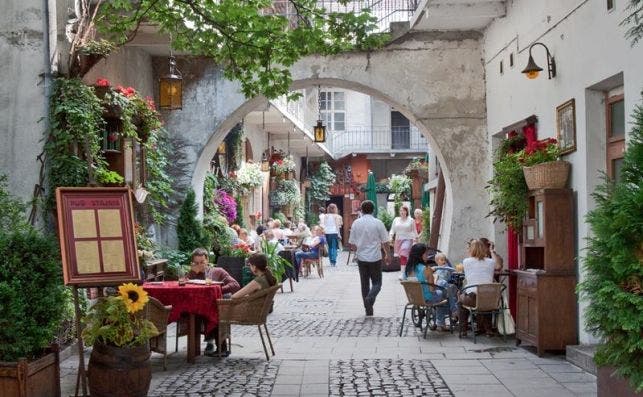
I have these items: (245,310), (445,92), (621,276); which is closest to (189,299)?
(245,310)

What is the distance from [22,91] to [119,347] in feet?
12.7

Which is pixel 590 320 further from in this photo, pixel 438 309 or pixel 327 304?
pixel 327 304

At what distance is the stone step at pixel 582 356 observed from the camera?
810 centimetres

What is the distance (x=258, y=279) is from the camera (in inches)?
381

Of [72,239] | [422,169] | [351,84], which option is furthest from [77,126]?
[422,169]

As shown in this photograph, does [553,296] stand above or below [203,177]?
below

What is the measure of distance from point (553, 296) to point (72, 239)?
15.6 feet

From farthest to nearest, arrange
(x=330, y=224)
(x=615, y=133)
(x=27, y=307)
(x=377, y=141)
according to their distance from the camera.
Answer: (x=377, y=141)
(x=330, y=224)
(x=615, y=133)
(x=27, y=307)

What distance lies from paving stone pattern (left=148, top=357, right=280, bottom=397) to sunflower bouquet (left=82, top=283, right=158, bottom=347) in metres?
0.67

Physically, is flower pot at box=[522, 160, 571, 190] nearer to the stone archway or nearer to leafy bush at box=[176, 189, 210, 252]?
the stone archway

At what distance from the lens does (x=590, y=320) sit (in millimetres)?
5766

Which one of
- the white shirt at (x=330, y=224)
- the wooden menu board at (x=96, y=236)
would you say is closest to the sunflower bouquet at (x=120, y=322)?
the wooden menu board at (x=96, y=236)

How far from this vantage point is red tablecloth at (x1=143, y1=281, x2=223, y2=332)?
9.30 m

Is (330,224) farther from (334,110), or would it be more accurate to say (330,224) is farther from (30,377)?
(30,377)
